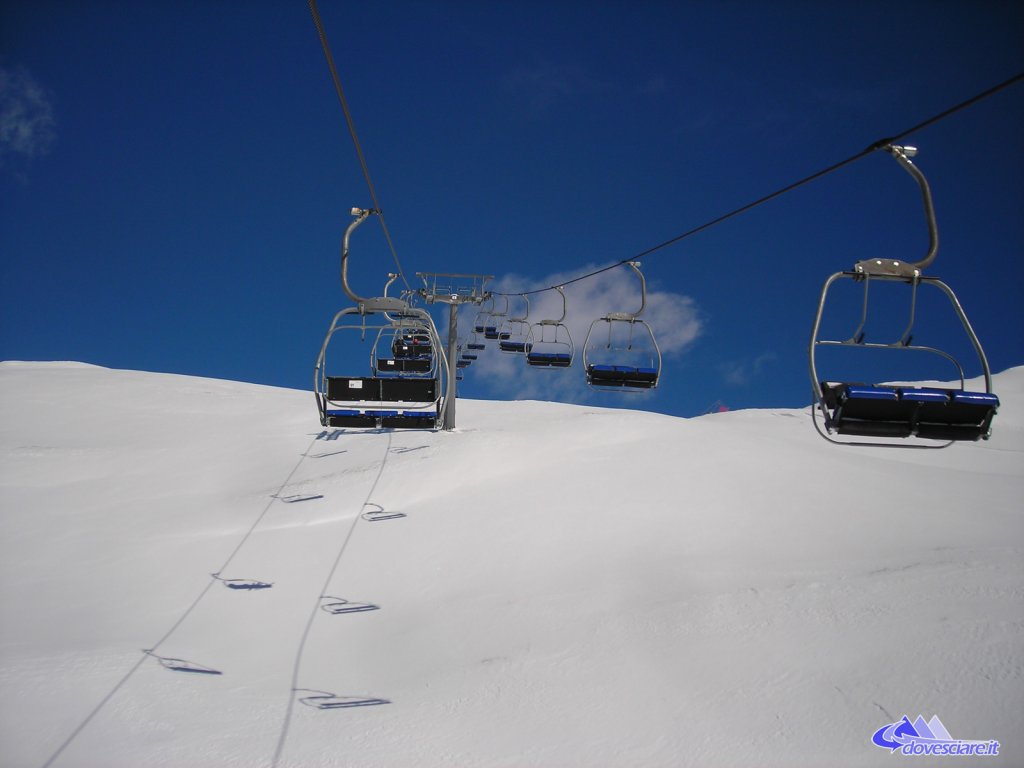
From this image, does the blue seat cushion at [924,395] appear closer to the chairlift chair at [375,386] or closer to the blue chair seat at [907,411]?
the blue chair seat at [907,411]

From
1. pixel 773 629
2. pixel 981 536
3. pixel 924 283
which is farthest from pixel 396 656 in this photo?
pixel 981 536

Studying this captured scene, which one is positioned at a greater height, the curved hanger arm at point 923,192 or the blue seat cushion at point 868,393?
the curved hanger arm at point 923,192

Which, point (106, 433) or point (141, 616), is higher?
point (106, 433)

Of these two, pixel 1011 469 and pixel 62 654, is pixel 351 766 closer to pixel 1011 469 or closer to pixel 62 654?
pixel 62 654

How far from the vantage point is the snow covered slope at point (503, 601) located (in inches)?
Result: 250

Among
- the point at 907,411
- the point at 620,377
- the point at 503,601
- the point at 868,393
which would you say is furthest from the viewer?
the point at 620,377

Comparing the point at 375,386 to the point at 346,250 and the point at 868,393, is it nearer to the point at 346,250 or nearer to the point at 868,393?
the point at 346,250

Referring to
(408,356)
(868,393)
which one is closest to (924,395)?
(868,393)

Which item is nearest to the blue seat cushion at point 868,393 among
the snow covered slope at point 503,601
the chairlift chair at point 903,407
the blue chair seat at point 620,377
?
the chairlift chair at point 903,407

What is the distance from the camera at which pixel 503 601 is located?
9.97 m

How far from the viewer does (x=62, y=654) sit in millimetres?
8273

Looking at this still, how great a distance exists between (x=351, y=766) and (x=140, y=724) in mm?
2623

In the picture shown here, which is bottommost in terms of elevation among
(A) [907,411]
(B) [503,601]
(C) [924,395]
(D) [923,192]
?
(B) [503,601]

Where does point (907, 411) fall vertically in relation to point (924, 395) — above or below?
below
